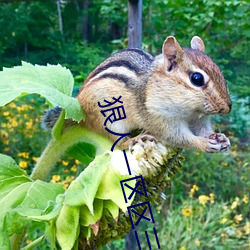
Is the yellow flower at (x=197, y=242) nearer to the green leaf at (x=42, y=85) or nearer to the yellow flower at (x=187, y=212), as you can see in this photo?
the yellow flower at (x=187, y=212)

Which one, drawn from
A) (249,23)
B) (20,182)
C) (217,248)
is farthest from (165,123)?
(217,248)

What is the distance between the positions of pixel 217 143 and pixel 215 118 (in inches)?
53.7

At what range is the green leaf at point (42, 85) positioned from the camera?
0.54 meters

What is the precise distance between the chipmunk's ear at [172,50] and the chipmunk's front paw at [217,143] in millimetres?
129

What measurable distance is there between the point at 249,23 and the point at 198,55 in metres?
1.26

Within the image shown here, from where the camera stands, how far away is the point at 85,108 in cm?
65

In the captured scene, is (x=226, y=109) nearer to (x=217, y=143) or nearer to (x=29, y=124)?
(x=217, y=143)

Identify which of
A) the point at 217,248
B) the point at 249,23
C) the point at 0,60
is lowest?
the point at 217,248

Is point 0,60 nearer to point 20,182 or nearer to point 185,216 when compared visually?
point 185,216

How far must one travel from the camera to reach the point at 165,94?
2.27 ft

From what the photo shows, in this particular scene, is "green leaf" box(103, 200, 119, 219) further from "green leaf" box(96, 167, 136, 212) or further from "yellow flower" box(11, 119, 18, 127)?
"yellow flower" box(11, 119, 18, 127)

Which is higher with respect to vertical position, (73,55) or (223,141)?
(223,141)

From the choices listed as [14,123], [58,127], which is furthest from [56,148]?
[14,123]

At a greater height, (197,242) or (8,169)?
(8,169)
